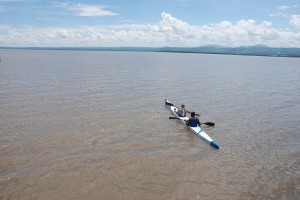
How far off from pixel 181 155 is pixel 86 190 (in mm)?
6480

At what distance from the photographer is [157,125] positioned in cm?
2325

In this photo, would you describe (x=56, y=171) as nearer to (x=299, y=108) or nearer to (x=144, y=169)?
(x=144, y=169)

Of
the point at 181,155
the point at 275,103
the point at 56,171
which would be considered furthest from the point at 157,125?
the point at 275,103

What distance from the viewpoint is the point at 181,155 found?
17.1m

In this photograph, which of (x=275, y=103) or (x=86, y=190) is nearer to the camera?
(x=86, y=190)

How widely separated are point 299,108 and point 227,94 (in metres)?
9.40

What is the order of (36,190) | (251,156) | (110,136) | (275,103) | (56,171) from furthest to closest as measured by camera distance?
(275,103)
(110,136)
(251,156)
(56,171)
(36,190)

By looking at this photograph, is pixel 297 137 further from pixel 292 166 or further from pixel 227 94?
pixel 227 94

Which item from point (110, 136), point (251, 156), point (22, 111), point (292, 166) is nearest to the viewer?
point (292, 166)

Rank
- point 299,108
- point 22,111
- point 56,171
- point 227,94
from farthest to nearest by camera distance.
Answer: point 227,94
point 299,108
point 22,111
point 56,171

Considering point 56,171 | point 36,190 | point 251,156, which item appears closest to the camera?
point 36,190

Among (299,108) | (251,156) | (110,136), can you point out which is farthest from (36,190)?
(299,108)

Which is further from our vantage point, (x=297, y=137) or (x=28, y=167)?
(x=297, y=137)

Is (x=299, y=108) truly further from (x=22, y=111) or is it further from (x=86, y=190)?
(x=22, y=111)
